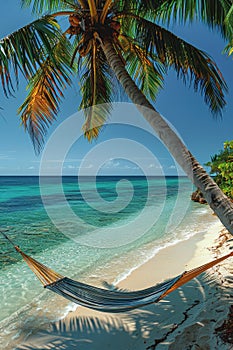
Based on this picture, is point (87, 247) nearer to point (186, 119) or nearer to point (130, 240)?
point (130, 240)

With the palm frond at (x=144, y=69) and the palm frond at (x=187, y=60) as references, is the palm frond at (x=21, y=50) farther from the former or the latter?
the palm frond at (x=144, y=69)

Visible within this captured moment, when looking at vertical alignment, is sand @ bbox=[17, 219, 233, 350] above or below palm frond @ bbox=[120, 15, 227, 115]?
below

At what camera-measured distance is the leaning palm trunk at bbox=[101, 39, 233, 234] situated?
177 cm

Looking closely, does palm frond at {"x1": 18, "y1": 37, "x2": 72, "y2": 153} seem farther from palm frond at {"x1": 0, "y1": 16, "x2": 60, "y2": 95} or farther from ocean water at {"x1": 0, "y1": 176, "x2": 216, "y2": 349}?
ocean water at {"x1": 0, "y1": 176, "x2": 216, "y2": 349}

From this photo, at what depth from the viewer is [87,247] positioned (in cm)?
535

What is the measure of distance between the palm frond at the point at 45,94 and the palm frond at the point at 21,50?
0.52 metres

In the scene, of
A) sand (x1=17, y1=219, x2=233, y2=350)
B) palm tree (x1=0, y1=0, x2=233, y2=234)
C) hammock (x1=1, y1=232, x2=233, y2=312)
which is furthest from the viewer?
palm tree (x1=0, y1=0, x2=233, y2=234)

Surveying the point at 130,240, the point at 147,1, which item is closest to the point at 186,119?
the point at 130,240

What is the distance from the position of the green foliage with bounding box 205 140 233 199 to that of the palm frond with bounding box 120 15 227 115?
2.03 metres

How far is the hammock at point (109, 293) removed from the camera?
5.16 feet

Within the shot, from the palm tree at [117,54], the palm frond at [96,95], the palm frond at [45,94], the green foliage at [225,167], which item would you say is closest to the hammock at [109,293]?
the palm tree at [117,54]

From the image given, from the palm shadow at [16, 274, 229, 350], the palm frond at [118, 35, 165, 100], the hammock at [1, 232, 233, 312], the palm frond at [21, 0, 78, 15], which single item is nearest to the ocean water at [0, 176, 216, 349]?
the palm shadow at [16, 274, 229, 350]

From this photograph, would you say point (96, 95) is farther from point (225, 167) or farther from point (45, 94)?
point (225, 167)

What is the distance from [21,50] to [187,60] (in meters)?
1.44
